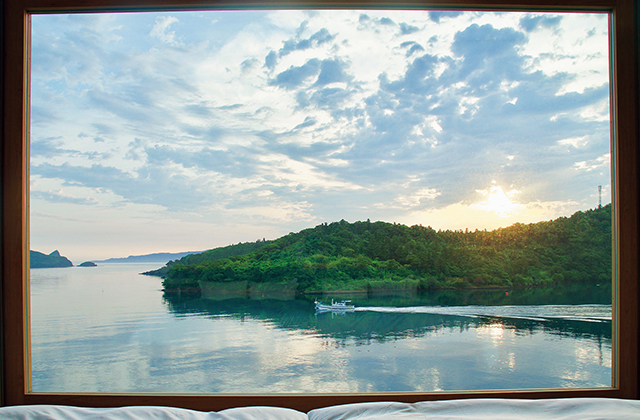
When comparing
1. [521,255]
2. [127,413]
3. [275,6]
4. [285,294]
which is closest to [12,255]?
[127,413]

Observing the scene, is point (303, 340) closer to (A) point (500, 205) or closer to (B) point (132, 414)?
(A) point (500, 205)

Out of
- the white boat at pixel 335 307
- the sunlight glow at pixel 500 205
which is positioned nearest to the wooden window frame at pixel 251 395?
the sunlight glow at pixel 500 205

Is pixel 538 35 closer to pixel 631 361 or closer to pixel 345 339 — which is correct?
pixel 631 361

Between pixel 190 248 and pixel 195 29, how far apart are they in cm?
167

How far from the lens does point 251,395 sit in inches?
53.2

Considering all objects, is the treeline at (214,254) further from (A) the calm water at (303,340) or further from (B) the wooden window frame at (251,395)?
(B) the wooden window frame at (251,395)

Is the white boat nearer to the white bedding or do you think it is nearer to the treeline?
the treeline

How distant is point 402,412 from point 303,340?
2690 mm

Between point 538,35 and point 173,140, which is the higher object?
point 538,35

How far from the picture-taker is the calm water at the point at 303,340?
286 cm

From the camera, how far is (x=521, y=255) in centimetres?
288

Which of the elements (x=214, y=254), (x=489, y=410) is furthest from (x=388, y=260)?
(x=489, y=410)

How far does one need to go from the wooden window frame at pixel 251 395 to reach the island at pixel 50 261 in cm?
84

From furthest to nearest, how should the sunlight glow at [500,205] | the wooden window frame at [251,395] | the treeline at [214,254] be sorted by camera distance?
the treeline at [214,254]
the sunlight glow at [500,205]
the wooden window frame at [251,395]
